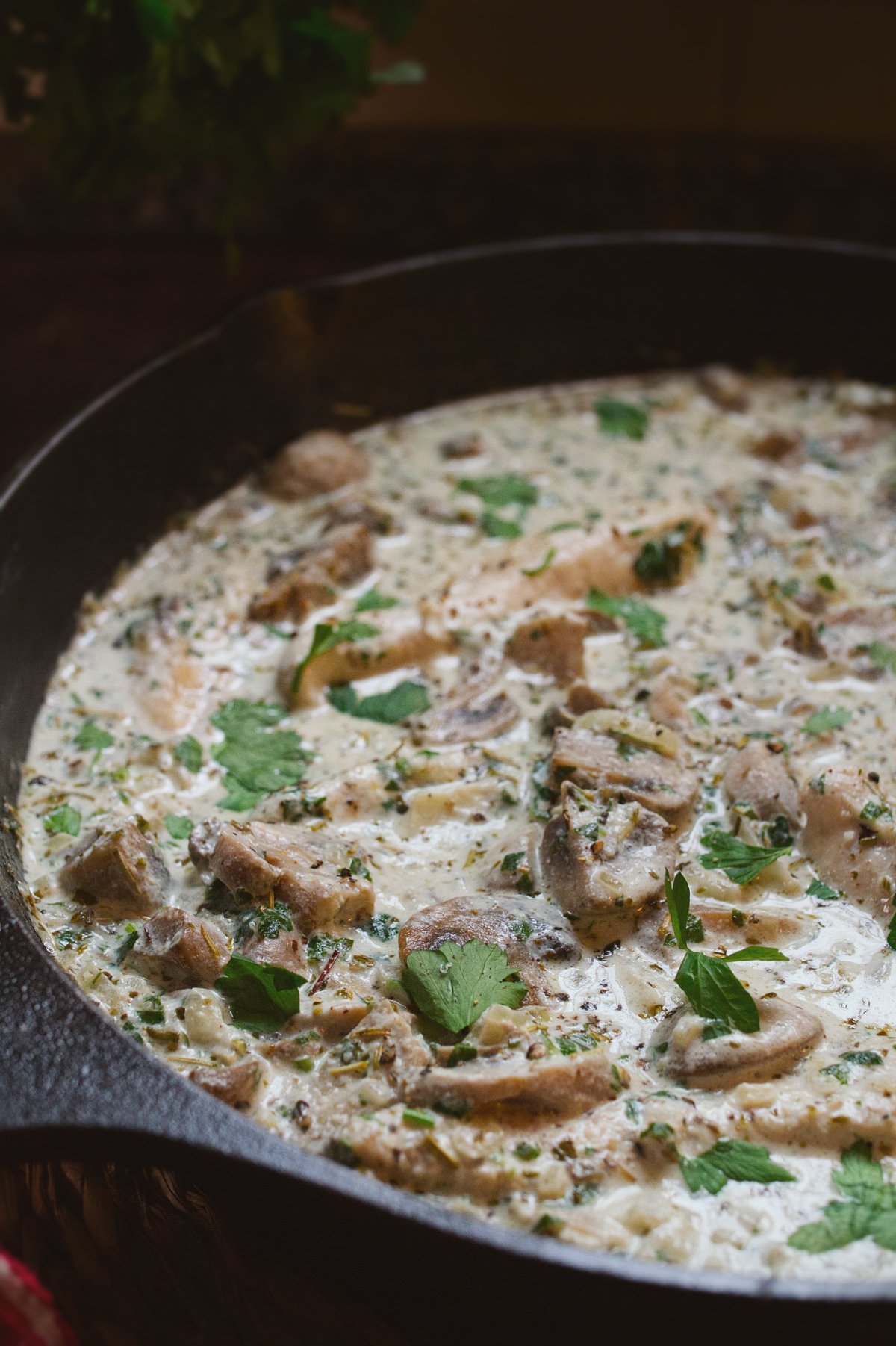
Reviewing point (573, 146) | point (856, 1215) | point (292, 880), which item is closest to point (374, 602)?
point (292, 880)

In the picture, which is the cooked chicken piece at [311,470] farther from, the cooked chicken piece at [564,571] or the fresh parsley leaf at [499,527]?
the cooked chicken piece at [564,571]

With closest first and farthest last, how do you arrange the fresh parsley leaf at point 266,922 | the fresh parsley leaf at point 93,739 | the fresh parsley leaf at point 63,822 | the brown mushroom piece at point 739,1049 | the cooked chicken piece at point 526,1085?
the cooked chicken piece at point 526,1085 < the brown mushroom piece at point 739,1049 < the fresh parsley leaf at point 266,922 < the fresh parsley leaf at point 63,822 < the fresh parsley leaf at point 93,739

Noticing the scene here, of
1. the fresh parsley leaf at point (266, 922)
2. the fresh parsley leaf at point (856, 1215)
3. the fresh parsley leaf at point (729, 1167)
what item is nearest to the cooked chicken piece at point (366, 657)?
the fresh parsley leaf at point (266, 922)

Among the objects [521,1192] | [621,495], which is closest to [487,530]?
[621,495]

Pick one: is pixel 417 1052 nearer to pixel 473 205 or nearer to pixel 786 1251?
pixel 786 1251

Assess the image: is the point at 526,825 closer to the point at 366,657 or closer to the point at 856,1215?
the point at 366,657

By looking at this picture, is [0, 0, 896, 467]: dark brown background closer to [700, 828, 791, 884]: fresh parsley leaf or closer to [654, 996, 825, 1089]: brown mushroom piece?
[700, 828, 791, 884]: fresh parsley leaf
